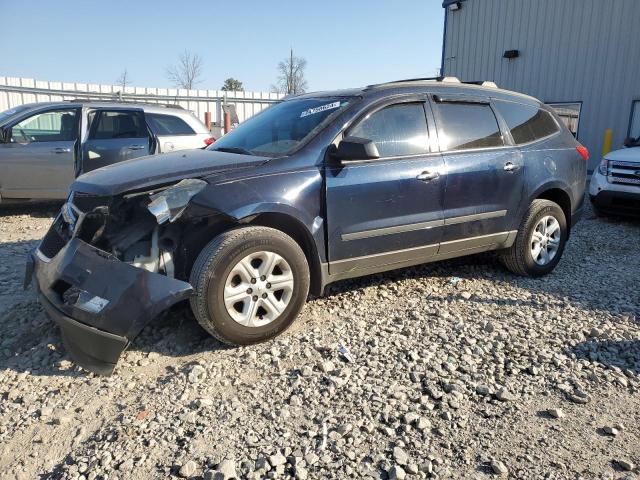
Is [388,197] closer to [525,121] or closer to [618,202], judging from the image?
[525,121]

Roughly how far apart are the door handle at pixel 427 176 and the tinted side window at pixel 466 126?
28 cm

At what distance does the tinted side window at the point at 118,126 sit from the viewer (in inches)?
301

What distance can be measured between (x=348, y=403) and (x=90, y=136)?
637 cm

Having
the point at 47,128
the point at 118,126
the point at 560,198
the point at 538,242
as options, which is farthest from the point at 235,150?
the point at 47,128

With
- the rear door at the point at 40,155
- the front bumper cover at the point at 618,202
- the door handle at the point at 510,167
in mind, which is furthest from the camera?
the front bumper cover at the point at 618,202

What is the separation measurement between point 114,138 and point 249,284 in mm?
5313

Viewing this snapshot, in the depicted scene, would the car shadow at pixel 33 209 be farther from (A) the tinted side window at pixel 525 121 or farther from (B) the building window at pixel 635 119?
(B) the building window at pixel 635 119

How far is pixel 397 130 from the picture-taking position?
13.4 feet

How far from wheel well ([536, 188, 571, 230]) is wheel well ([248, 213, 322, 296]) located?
8.60 ft

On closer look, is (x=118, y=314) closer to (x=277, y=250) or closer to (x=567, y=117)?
(x=277, y=250)

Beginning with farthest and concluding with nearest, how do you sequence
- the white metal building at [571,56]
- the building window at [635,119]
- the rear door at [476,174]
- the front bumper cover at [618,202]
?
the white metal building at [571,56] < the building window at [635,119] < the front bumper cover at [618,202] < the rear door at [476,174]

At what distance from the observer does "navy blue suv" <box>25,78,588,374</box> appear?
3.09 metres

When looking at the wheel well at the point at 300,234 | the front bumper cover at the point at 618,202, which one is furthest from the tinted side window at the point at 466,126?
the front bumper cover at the point at 618,202

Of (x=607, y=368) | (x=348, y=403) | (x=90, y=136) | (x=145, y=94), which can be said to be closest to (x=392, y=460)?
(x=348, y=403)
